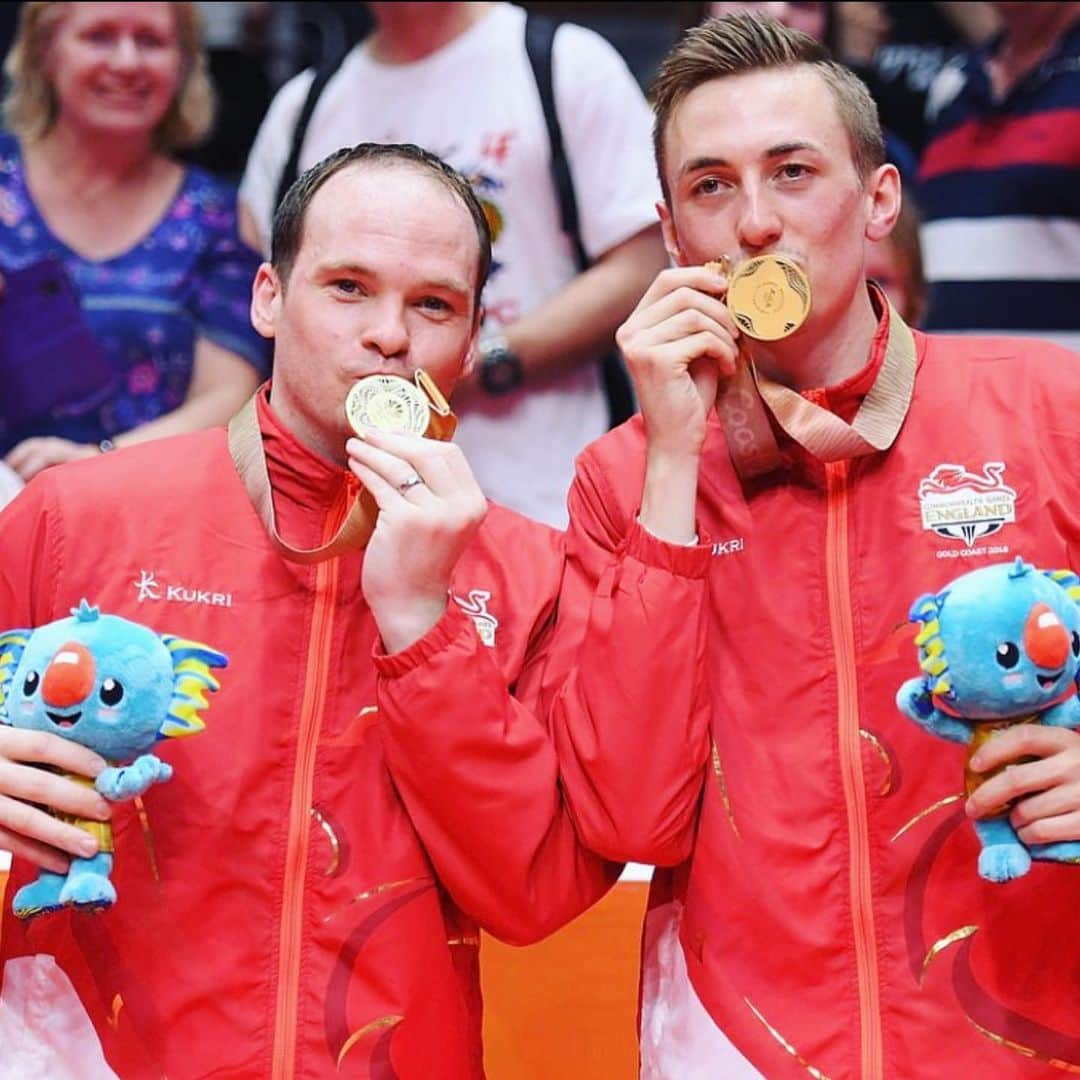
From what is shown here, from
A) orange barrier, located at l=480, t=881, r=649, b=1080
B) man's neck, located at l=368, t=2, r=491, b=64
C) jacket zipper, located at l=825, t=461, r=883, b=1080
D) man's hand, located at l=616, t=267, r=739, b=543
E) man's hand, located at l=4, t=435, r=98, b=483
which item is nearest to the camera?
jacket zipper, located at l=825, t=461, r=883, b=1080

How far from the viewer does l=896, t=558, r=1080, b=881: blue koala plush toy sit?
2.30 meters

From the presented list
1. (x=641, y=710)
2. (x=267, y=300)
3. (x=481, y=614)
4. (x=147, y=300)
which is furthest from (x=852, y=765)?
(x=147, y=300)

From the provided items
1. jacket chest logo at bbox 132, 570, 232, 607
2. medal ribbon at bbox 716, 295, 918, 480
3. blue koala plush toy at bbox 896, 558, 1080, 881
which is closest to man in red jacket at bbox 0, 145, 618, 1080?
jacket chest logo at bbox 132, 570, 232, 607

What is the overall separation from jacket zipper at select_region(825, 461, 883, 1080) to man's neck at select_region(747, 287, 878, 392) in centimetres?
17

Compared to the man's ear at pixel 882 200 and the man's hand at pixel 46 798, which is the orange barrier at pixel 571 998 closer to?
the man's hand at pixel 46 798

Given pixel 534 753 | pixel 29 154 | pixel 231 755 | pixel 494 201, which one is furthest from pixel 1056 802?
pixel 29 154

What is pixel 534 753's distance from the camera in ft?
8.49

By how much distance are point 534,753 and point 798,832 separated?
36 cm

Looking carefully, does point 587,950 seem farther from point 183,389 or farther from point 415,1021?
point 183,389

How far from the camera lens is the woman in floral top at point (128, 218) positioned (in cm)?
417

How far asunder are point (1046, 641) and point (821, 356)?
26.7 inches

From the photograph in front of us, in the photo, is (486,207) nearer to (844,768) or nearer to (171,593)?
(171,593)

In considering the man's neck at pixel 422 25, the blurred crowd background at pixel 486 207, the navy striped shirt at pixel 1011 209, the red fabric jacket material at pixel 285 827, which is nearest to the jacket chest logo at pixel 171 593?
the red fabric jacket material at pixel 285 827

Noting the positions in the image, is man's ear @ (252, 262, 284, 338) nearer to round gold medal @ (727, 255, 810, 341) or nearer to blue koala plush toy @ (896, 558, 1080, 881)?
round gold medal @ (727, 255, 810, 341)
